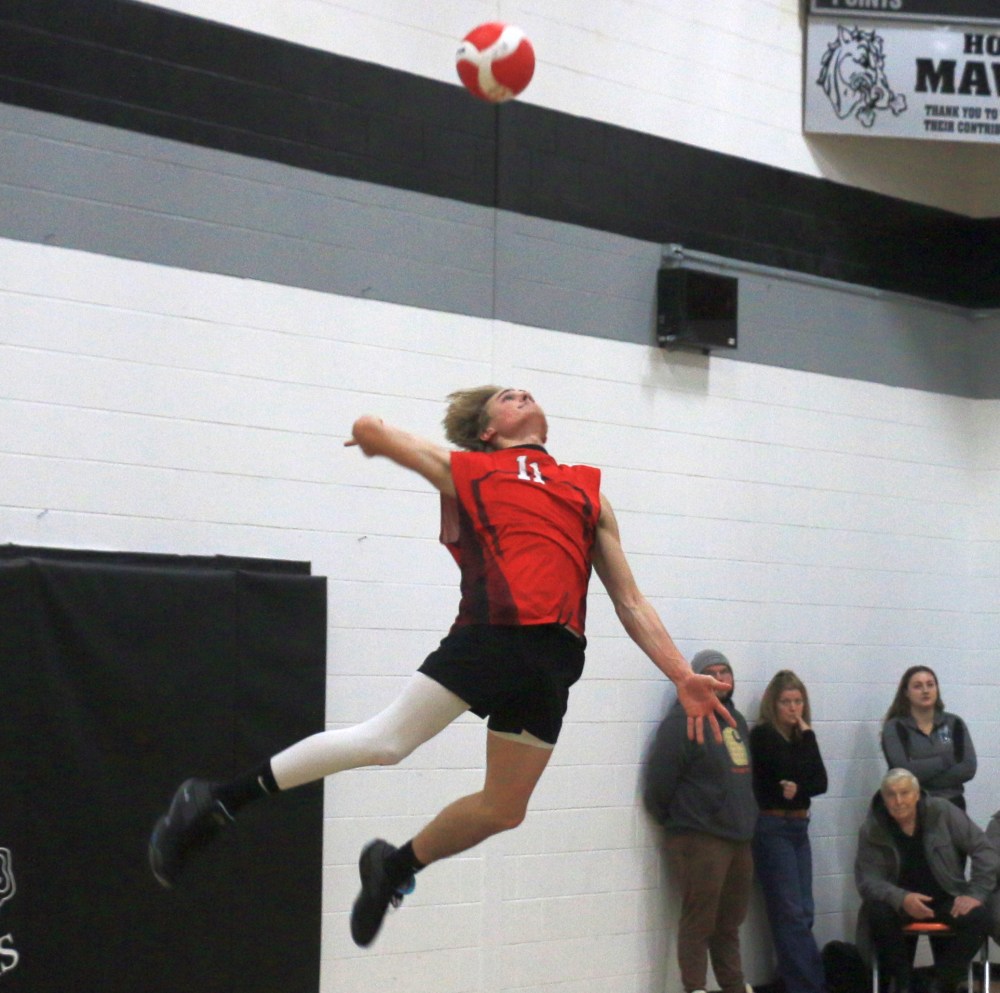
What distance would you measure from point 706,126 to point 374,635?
11.9 ft

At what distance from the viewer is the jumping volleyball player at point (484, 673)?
4.44 m

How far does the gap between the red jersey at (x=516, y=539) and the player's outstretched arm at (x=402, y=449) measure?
56 millimetres

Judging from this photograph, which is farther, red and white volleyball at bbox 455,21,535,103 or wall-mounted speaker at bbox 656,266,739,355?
wall-mounted speaker at bbox 656,266,739,355

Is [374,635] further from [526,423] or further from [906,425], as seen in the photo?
[906,425]

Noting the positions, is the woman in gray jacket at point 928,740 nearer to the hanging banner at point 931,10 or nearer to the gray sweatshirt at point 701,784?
the gray sweatshirt at point 701,784

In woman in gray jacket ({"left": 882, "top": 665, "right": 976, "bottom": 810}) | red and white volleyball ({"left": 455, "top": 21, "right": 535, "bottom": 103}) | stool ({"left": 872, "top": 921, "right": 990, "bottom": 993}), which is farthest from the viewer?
woman in gray jacket ({"left": 882, "top": 665, "right": 976, "bottom": 810})

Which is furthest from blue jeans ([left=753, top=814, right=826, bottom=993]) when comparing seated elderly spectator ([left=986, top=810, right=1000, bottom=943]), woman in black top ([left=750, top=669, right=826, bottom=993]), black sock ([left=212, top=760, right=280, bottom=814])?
black sock ([left=212, top=760, right=280, bottom=814])

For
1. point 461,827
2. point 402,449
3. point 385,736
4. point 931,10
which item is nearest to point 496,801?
point 461,827

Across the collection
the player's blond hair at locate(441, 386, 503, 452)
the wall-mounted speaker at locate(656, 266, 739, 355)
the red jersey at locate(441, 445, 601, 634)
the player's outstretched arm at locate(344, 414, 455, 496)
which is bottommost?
the red jersey at locate(441, 445, 601, 634)

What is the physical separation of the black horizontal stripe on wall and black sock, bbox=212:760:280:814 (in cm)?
341

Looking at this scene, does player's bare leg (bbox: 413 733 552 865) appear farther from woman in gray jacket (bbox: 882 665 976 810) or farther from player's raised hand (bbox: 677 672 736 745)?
woman in gray jacket (bbox: 882 665 976 810)

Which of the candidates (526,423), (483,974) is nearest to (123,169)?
(526,423)

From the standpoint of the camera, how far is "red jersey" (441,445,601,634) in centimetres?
454

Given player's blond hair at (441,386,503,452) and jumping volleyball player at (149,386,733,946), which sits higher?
player's blond hair at (441,386,503,452)
